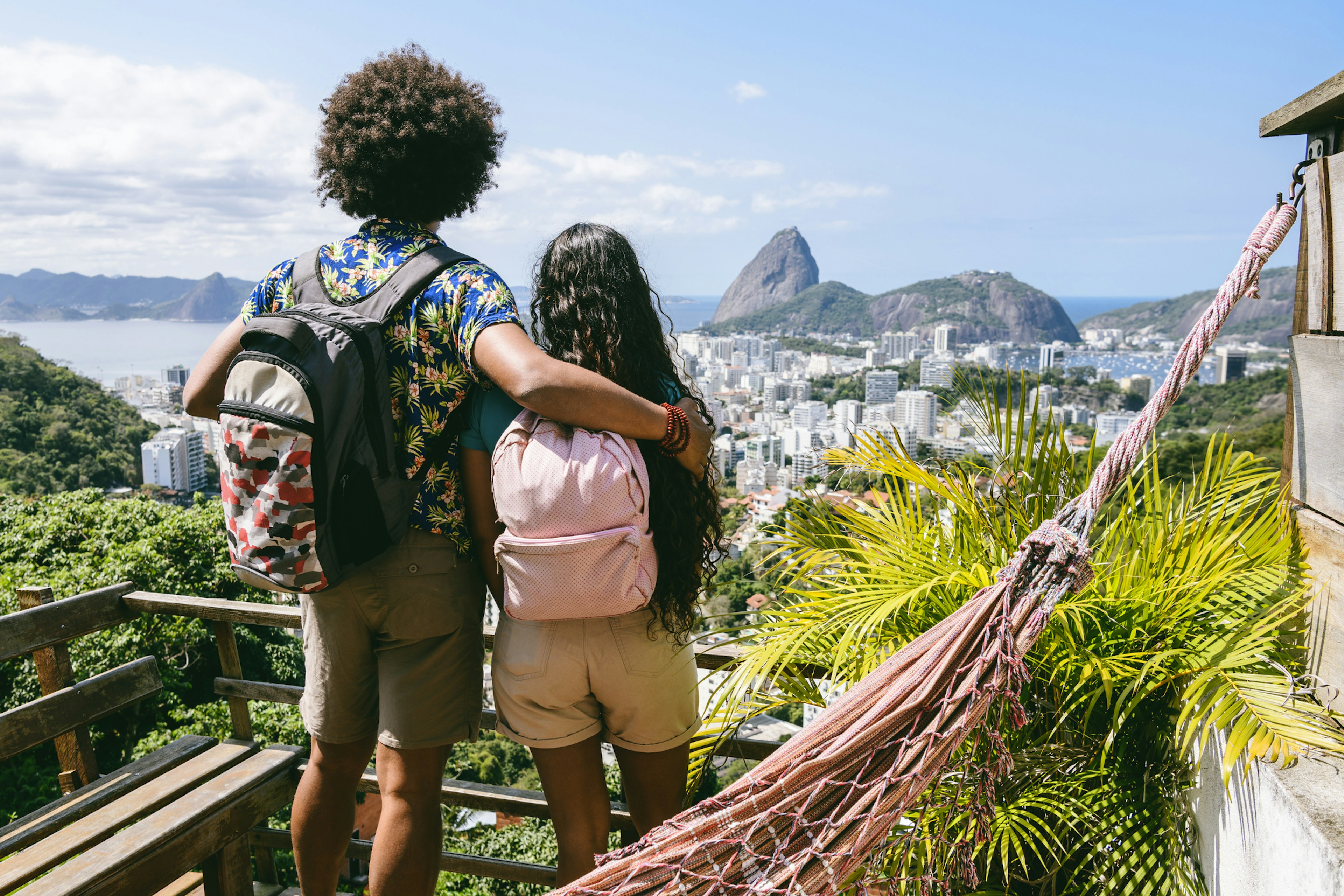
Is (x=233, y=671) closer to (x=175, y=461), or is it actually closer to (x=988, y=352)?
(x=175, y=461)

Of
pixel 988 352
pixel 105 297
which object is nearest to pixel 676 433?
pixel 988 352

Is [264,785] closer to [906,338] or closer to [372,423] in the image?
[372,423]

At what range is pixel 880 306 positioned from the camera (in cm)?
9650

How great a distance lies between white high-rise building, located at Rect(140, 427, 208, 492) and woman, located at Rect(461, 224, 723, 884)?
124 ft

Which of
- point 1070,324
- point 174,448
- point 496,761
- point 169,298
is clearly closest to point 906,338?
point 1070,324

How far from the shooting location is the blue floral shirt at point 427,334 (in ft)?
3.76

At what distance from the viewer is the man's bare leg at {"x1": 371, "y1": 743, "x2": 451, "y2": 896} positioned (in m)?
1.19

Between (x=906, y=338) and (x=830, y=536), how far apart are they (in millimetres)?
80060

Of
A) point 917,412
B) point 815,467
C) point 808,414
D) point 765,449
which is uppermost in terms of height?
point 815,467

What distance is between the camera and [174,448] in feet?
120

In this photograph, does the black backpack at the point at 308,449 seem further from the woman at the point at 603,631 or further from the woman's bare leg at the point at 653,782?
the woman's bare leg at the point at 653,782

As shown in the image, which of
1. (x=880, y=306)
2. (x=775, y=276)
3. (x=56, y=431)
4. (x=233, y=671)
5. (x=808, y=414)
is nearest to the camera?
(x=233, y=671)

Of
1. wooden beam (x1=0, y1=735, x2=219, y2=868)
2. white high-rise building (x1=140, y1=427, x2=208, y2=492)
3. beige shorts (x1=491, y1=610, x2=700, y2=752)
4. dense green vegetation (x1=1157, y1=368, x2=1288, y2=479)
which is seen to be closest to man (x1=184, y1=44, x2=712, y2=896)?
beige shorts (x1=491, y1=610, x2=700, y2=752)

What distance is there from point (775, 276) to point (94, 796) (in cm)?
13758
